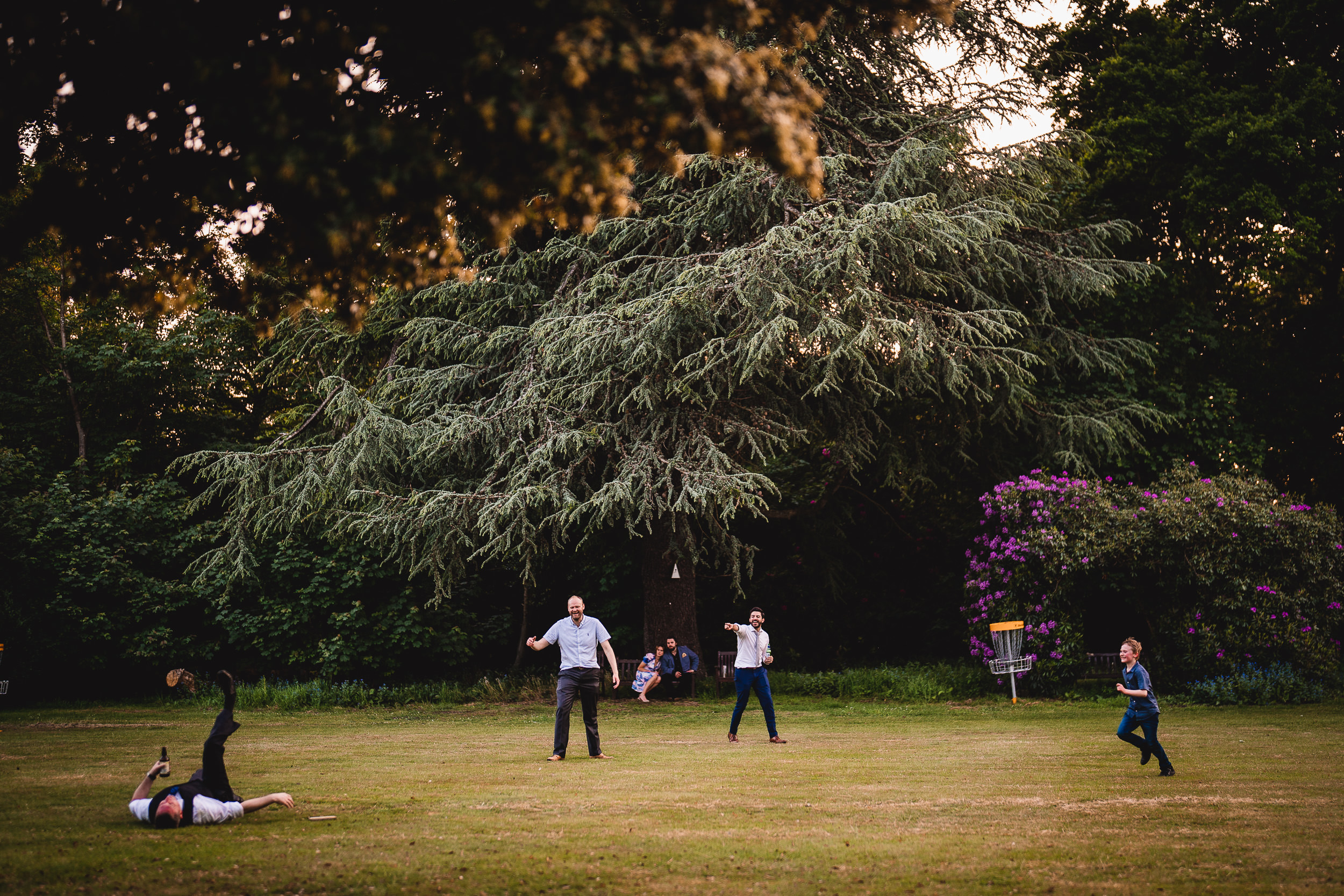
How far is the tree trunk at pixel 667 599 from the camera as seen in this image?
2186cm

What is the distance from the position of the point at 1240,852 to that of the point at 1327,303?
23.6m

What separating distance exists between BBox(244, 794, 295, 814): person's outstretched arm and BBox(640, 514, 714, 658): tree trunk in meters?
13.8

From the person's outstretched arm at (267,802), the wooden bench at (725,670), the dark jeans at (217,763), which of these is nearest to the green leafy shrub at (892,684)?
the wooden bench at (725,670)

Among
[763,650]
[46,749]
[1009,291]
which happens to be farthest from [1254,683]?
[46,749]

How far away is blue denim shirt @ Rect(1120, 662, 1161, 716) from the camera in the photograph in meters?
10.4

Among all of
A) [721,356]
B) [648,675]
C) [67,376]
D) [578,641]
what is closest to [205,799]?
[578,641]

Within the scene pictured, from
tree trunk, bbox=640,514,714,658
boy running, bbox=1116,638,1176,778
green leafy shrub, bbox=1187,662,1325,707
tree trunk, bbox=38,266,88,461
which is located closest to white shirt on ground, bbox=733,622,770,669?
boy running, bbox=1116,638,1176,778

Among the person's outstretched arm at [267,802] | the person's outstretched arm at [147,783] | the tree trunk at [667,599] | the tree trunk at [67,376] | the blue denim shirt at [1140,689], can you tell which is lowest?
the person's outstretched arm at [267,802]

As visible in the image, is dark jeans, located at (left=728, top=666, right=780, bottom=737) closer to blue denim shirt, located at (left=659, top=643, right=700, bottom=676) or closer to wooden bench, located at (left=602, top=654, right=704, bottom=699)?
blue denim shirt, located at (left=659, top=643, right=700, bottom=676)

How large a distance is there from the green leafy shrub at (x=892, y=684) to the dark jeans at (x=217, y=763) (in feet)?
49.5

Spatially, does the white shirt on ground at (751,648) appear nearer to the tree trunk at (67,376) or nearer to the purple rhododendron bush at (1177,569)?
the purple rhododendron bush at (1177,569)

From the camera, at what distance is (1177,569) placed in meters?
19.9

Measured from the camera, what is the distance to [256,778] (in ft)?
33.3

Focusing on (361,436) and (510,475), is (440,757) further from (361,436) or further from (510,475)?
(361,436)
